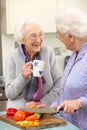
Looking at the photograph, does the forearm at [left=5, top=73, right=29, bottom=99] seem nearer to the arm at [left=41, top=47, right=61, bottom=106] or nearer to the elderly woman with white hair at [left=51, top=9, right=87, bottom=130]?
the arm at [left=41, top=47, right=61, bottom=106]

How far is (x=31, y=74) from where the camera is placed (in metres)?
2.08

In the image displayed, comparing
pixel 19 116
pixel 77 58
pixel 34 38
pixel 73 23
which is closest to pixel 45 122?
pixel 19 116

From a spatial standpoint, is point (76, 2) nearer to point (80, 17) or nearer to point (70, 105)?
point (80, 17)

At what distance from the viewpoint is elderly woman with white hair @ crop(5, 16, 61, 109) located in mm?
2109

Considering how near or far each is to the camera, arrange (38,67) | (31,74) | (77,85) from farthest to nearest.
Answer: (31,74), (38,67), (77,85)

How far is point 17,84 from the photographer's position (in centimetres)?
206

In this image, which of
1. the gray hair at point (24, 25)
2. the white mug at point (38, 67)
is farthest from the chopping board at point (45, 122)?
the gray hair at point (24, 25)

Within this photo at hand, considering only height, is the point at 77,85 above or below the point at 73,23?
below

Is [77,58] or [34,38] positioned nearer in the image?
[77,58]

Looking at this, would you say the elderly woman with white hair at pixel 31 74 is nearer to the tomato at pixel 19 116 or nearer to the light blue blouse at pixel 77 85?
the light blue blouse at pixel 77 85

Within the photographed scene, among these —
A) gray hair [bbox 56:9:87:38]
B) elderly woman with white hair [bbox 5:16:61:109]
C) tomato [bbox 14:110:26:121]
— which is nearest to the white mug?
elderly woman with white hair [bbox 5:16:61:109]

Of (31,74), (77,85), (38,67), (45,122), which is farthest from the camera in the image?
(31,74)

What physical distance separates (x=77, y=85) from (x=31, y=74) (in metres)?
0.39

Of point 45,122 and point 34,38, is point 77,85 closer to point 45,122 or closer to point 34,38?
point 45,122
